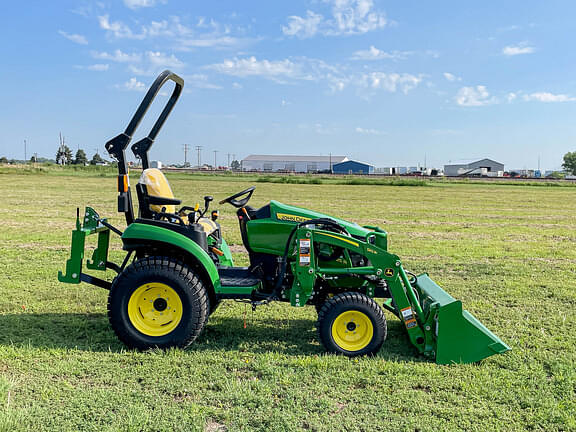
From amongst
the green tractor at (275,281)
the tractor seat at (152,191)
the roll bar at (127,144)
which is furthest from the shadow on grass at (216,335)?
the roll bar at (127,144)

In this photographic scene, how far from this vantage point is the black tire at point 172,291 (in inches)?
183

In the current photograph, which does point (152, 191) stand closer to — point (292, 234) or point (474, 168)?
point (292, 234)

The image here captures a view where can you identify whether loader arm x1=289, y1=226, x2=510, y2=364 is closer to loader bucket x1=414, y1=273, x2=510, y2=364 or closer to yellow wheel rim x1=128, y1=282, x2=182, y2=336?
loader bucket x1=414, y1=273, x2=510, y2=364

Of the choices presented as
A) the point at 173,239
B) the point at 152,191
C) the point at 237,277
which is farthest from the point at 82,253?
the point at 237,277

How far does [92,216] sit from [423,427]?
3.96m

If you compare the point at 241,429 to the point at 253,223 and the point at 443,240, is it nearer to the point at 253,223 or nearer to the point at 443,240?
the point at 253,223

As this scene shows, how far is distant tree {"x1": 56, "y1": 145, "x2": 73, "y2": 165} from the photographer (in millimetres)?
97812

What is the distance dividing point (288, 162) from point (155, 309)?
128 meters

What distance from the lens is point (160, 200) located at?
4941 mm

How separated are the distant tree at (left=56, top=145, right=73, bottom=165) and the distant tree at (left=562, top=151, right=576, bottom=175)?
110 metres

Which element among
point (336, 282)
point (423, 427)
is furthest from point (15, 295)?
point (423, 427)

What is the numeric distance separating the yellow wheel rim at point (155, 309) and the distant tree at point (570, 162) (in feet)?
405

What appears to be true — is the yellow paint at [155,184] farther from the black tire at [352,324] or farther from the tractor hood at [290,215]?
the black tire at [352,324]

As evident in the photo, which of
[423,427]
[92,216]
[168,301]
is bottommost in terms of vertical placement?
[423,427]
